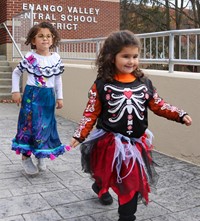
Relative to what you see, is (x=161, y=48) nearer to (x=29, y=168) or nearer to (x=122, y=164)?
(x=29, y=168)

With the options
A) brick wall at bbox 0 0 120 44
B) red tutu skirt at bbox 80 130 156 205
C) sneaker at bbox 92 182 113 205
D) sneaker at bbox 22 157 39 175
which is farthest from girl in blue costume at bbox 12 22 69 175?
brick wall at bbox 0 0 120 44

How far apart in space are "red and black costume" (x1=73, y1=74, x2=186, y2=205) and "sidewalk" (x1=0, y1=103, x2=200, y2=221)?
449mm

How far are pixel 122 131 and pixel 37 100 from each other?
1.58 metres

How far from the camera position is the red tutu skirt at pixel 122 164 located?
9.50 ft

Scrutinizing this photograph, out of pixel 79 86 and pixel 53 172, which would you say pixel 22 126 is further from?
pixel 79 86

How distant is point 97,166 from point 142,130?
1.44 feet

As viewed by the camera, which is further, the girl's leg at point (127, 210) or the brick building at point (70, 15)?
the brick building at point (70, 15)

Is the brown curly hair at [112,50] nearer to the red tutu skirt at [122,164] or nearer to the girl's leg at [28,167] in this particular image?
the red tutu skirt at [122,164]

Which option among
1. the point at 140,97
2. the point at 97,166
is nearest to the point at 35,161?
the point at 97,166

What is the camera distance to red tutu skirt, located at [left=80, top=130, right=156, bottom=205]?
114 inches

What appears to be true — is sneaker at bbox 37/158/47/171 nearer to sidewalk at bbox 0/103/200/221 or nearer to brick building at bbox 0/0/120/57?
sidewalk at bbox 0/103/200/221

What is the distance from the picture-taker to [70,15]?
15.3m

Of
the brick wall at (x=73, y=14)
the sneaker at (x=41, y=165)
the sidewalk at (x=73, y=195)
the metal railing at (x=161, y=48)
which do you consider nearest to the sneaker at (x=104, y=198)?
the sidewalk at (x=73, y=195)

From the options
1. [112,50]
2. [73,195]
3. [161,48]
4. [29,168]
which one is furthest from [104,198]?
[161,48]
